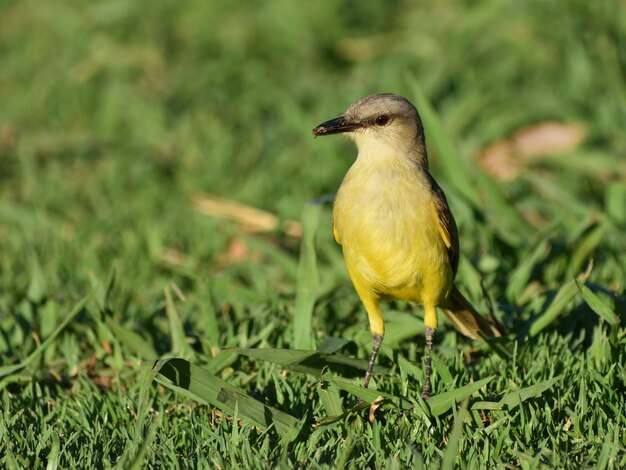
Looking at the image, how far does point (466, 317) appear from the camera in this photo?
4.66 meters

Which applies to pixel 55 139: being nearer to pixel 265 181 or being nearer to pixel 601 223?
pixel 265 181

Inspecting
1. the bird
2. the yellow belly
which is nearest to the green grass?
the bird

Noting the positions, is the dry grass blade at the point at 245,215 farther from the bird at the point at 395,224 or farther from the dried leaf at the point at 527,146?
the bird at the point at 395,224

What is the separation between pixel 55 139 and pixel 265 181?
1.98 metres

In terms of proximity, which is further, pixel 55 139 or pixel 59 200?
pixel 55 139

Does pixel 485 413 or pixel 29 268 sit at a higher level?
pixel 485 413

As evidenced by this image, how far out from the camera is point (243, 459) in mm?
3658

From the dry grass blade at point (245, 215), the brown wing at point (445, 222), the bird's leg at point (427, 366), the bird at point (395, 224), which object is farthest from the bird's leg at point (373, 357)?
the dry grass blade at point (245, 215)

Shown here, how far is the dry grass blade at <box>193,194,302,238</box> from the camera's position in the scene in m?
6.65

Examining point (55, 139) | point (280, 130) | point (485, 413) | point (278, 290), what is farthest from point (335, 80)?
point (485, 413)

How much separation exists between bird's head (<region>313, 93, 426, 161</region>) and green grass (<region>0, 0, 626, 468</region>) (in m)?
0.67

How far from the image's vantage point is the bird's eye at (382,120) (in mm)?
4602

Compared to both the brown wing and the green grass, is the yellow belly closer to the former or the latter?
the brown wing

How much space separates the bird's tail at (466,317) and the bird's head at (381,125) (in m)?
0.70
